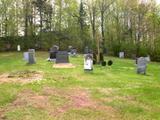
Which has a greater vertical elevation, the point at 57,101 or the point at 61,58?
the point at 61,58

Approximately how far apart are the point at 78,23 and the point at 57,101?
168 ft

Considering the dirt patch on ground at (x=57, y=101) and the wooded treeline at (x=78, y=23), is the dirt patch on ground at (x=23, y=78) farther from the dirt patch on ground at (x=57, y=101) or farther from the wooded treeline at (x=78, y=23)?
the wooded treeline at (x=78, y=23)

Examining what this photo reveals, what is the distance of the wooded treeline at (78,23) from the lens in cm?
5869

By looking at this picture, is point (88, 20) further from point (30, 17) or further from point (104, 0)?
point (30, 17)

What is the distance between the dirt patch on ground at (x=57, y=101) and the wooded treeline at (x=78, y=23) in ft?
133

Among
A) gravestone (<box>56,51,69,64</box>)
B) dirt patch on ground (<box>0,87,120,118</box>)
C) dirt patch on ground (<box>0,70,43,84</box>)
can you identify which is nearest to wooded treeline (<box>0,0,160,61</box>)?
gravestone (<box>56,51,69,64</box>)

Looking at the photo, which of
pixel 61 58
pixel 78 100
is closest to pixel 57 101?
pixel 78 100

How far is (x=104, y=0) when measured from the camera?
198 ft

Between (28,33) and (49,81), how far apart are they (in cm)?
4516

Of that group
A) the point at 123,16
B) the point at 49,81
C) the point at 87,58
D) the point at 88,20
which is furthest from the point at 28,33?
the point at 49,81

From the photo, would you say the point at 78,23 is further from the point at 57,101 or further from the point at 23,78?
the point at 57,101

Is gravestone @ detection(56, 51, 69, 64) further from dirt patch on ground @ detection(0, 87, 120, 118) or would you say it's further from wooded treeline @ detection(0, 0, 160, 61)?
wooded treeline @ detection(0, 0, 160, 61)

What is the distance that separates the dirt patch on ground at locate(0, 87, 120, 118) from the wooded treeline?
4053cm

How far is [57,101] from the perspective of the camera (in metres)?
14.3
